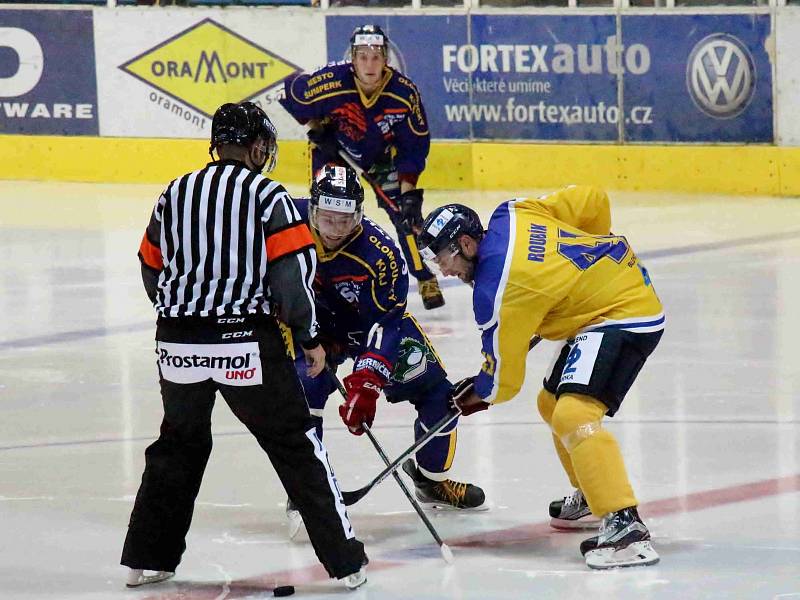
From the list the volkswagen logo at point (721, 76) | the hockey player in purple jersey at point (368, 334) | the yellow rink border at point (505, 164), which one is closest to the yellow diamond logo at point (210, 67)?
the yellow rink border at point (505, 164)

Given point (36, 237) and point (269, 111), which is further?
point (269, 111)

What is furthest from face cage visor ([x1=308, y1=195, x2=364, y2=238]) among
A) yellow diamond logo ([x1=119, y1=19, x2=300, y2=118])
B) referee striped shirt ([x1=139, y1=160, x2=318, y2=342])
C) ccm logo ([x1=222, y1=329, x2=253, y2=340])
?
yellow diamond logo ([x1=119, y1=19, x2=300, y2=118])

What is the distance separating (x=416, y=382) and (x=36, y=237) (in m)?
5.83

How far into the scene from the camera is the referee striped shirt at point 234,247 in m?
3.86

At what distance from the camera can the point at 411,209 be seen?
7.96 meters

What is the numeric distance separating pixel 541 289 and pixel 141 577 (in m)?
1.19

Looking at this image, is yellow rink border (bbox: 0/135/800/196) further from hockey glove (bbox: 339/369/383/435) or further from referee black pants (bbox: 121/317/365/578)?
referee black pants (bbox: 121/317/365/578)

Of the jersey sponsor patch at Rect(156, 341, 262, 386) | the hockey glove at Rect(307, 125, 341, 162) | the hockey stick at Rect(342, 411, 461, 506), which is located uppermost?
the hockey glove at Rect(307, 125, 341, 162)

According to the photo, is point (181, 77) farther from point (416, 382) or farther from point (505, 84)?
point (416, 382)

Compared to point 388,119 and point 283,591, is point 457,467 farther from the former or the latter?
point 388,119

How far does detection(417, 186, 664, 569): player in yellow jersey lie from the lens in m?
4.14

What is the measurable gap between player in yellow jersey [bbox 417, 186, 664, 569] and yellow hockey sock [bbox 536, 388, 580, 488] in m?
0.09

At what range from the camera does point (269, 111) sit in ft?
39.2

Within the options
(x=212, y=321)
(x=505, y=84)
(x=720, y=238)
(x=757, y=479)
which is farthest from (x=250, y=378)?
(x=505, y=84)
